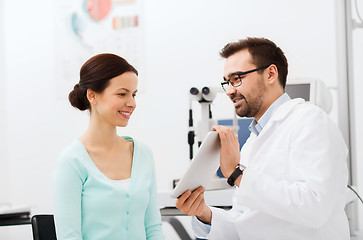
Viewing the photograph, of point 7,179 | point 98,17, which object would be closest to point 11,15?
point 98,17

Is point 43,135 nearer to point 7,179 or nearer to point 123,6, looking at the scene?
point 7,179

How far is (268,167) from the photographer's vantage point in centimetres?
134

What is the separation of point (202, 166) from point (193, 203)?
19cm

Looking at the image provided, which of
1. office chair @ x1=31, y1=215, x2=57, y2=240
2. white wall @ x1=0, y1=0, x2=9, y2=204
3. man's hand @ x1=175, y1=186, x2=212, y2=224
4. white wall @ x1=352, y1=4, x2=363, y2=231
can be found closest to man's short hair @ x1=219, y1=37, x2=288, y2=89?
man's hand @ x1=175, y1=186, x2=212, y2=224

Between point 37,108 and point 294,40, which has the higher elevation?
point 294,40

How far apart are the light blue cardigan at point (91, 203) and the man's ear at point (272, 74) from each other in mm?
575

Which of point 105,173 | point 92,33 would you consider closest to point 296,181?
point 105,173

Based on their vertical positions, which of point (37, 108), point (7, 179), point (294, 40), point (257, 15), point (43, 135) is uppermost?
point (257, 15)

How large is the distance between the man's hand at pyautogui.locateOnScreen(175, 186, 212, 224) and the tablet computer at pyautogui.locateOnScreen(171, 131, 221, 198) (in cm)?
2

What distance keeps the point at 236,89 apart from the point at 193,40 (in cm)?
214

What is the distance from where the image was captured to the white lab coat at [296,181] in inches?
47.8

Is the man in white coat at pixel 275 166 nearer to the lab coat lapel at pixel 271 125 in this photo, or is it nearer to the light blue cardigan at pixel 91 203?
the lab coat lapel at pixel 271 125

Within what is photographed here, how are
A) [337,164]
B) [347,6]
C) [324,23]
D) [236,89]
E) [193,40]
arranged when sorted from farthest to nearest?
[193,40], [324,23], [347,6], [236,89], [337,164]

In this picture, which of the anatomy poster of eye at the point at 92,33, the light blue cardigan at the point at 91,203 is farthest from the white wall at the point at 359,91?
the light blue cardigan at the point at 91,203
